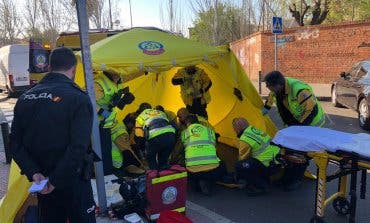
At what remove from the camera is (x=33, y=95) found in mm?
3125

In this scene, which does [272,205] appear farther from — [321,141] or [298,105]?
[321,141]

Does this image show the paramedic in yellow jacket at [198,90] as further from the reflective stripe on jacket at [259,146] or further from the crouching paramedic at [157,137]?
the reflective stripe on jacket at [259,146]

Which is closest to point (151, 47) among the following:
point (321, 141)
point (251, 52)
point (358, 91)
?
point (321, 141)

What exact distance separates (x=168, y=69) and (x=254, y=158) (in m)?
1.99

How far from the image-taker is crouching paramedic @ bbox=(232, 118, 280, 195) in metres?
5.85

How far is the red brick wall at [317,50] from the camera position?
1820 cm

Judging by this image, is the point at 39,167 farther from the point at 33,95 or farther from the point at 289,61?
the point at 289,61

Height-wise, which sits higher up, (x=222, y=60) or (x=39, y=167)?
(x=222, y=60)

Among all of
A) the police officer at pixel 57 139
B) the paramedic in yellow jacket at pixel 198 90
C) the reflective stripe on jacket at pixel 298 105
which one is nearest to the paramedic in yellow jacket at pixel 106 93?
the paramedic in yellow jacket at pixel 198 90

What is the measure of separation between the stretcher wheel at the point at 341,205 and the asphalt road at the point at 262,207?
67mm

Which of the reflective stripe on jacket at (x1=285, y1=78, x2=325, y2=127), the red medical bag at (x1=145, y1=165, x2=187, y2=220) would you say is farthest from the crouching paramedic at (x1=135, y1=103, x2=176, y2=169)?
the reflective stripe on jacket at (x1=285, y1=78, x2=325, y2=127)

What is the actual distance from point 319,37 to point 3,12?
28390mm

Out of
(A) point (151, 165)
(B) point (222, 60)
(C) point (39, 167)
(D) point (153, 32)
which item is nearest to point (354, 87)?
(B) point (222, 60)

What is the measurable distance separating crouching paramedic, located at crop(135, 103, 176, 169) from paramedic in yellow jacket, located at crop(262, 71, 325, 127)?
160 cm
